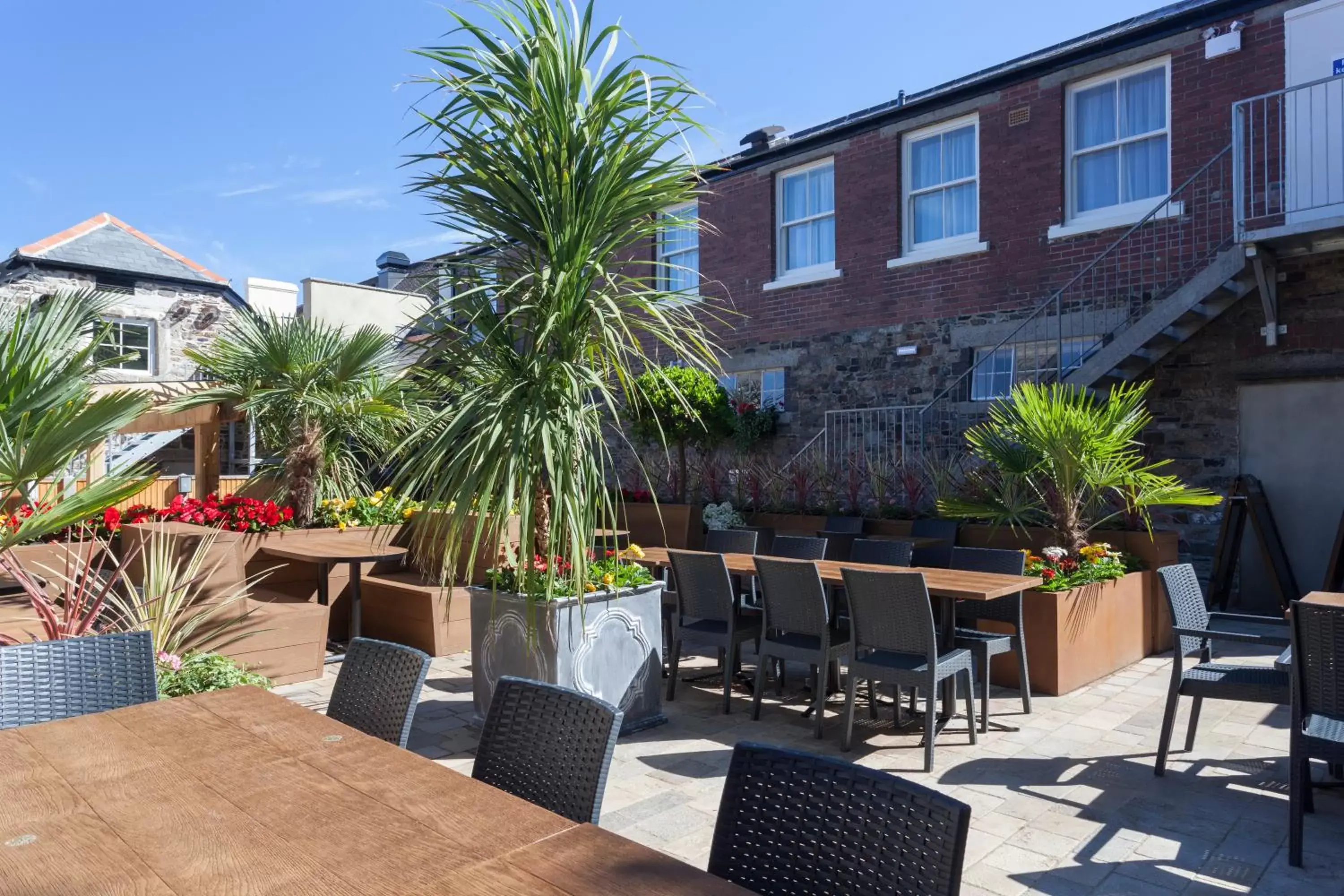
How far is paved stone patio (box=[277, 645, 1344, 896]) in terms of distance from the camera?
10.4ft

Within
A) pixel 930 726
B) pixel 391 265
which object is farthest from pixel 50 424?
pixel 391 265

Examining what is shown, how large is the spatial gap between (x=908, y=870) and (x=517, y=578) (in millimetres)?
3267

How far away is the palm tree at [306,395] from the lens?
7.97m

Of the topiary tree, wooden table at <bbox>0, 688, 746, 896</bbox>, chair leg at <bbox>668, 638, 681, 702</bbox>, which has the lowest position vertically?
chair leg at <bbox>668, 638, 681, 702</bbox>

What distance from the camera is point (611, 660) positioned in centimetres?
473

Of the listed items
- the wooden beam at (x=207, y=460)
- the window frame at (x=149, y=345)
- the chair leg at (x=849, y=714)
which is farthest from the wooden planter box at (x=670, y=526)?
the window frame at (x=149, y=345)

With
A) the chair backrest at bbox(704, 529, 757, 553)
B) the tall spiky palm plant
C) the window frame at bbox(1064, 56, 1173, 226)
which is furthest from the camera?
the window frame at bbox(1064, 56, 1173, 226)

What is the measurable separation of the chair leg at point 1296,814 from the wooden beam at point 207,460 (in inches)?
327

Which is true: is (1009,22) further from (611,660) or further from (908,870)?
(908,870)

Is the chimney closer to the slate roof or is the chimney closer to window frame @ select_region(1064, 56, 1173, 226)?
the slate roof

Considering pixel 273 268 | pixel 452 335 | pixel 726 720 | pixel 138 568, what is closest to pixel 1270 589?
pixel 726 720

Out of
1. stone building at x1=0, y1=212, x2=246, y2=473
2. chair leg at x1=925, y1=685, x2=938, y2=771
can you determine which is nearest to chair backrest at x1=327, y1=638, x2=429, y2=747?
chair leg at x1=925, y1=685, x2=938, y2=771

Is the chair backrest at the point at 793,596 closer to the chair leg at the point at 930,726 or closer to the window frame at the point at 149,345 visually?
the chair leg at the point at 930,726

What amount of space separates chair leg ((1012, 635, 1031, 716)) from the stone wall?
14429 mm
